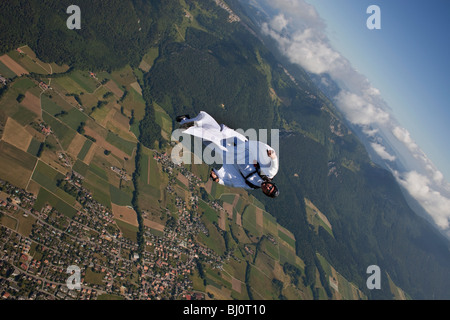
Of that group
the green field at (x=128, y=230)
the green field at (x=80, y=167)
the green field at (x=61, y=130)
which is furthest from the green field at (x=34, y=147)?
the green field at (x=128, y=230)

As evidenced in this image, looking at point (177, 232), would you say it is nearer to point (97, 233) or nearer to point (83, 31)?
point (97, 233)

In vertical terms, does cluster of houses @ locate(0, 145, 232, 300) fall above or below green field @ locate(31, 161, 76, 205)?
below

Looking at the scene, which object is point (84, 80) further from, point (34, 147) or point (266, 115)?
point (266, 115)

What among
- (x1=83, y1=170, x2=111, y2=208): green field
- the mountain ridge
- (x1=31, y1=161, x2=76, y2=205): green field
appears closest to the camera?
(x1=31, y1=161, x2=76, y2=205): green field

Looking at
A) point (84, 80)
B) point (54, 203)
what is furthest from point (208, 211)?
point (84, 80)

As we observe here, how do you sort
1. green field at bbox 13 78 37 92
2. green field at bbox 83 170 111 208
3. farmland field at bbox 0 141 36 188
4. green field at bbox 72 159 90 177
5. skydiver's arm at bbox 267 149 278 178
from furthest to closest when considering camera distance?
green field at bbox 13 78 37 92 < green field at bbox 72 159 90 177 < green field at bbox 83 170 111 208 < farmland field at bbox 0 141 36 188 < skydiver's arm at bbox 267 149 278 178

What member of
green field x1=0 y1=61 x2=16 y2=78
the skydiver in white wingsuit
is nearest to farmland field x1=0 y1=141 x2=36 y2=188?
green field x1=0 y1=61 x2=16 y2=78

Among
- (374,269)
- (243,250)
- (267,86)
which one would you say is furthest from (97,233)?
(374,269)

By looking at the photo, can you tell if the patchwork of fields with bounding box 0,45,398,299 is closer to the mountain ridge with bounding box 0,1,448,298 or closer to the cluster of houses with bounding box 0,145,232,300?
the cluster of houses with bounding box 0,145,232,300
